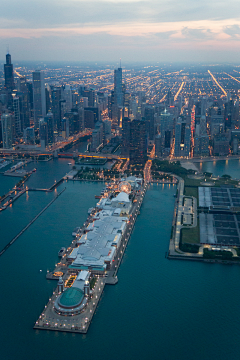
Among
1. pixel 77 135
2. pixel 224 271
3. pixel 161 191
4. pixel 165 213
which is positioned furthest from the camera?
pixel 77 135

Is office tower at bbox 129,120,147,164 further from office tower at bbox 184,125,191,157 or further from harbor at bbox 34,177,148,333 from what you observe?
harbor at bbox 34,177,148,333

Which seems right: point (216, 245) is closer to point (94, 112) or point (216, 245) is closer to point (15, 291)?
point (15, 291)

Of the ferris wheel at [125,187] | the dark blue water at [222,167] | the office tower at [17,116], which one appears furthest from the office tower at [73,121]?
the ferris wheel at [125,187]

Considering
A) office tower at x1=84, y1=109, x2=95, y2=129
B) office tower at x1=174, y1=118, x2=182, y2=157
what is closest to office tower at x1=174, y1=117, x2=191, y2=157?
office tower at x1=174, y1=118, x2=182, y2=157

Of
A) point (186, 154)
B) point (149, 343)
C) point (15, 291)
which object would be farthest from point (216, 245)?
point (186, 154)

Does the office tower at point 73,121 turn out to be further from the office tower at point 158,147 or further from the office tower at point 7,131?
the office tower at point 158,147

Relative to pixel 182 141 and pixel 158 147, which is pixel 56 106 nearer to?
pixel 158 147
